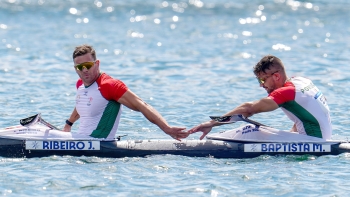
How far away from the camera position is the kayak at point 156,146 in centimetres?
1044

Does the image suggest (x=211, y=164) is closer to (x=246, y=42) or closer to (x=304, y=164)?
(x=304, y=164)

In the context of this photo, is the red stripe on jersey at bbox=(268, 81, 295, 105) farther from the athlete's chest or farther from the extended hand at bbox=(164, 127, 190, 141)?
the athlete's chest

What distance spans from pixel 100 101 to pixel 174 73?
31.6 ft

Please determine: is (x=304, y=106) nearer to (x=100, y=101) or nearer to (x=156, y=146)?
(x=156, y=146)

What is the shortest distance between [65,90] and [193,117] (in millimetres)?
4042

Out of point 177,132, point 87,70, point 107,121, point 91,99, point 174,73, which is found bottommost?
point 177,132

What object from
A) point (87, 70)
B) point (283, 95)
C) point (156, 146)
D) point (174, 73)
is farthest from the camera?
point (174, 73)

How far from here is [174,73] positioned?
784 inches

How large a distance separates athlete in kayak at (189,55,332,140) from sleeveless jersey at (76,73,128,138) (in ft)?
3.67

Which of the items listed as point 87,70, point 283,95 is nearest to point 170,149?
point 87,70

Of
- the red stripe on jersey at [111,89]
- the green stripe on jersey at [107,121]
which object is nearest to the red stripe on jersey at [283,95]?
the red stripe on jersey at [111,89]

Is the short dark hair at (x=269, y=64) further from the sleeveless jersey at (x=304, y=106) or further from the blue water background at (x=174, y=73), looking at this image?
the blue water background at (x=174, y=73)

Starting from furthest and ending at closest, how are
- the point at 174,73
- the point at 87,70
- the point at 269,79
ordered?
the point at 174,73
the point at 269,79
the point at 87,70

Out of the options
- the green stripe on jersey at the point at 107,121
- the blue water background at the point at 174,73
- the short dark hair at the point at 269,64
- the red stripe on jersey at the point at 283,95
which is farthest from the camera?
the green stripe on jersey at the point at 107,121
